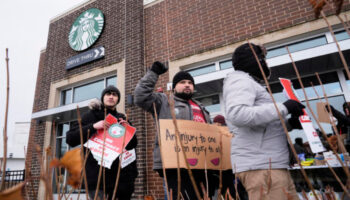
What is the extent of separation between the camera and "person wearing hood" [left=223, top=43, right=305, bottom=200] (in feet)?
4.24

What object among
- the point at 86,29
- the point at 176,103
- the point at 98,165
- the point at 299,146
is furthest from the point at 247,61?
the point at 86,29

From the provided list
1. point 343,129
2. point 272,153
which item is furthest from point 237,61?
point 343,129

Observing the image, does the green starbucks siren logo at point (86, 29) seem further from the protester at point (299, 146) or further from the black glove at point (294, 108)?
the black glove at point (294, 108)

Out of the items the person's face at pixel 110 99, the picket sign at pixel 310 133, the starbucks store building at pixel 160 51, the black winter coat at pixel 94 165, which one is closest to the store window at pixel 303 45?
the starbucks store building at pixel 160 51

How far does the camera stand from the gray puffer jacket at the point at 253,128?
1307mm

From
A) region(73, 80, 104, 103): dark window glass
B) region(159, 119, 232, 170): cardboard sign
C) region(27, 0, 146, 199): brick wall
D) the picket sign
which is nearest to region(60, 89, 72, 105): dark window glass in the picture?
region(73, 80, 104, 103): dark window glass

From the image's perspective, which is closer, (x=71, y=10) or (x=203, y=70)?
(x=203, y=70)

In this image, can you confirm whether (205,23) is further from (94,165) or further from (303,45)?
(94,165)

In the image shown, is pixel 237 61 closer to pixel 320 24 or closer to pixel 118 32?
pixel 320 24

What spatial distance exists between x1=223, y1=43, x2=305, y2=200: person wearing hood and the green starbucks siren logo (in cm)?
574

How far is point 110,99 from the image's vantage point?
2.33 meters

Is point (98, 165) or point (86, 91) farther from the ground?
point (86, 91)

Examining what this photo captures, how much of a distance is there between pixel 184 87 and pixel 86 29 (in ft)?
18.0

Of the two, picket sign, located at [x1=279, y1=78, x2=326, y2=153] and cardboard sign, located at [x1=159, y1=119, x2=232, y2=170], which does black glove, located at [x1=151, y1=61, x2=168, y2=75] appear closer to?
cardboard sign, located at [x1=159, y1=119, x2=232, y2=170]
